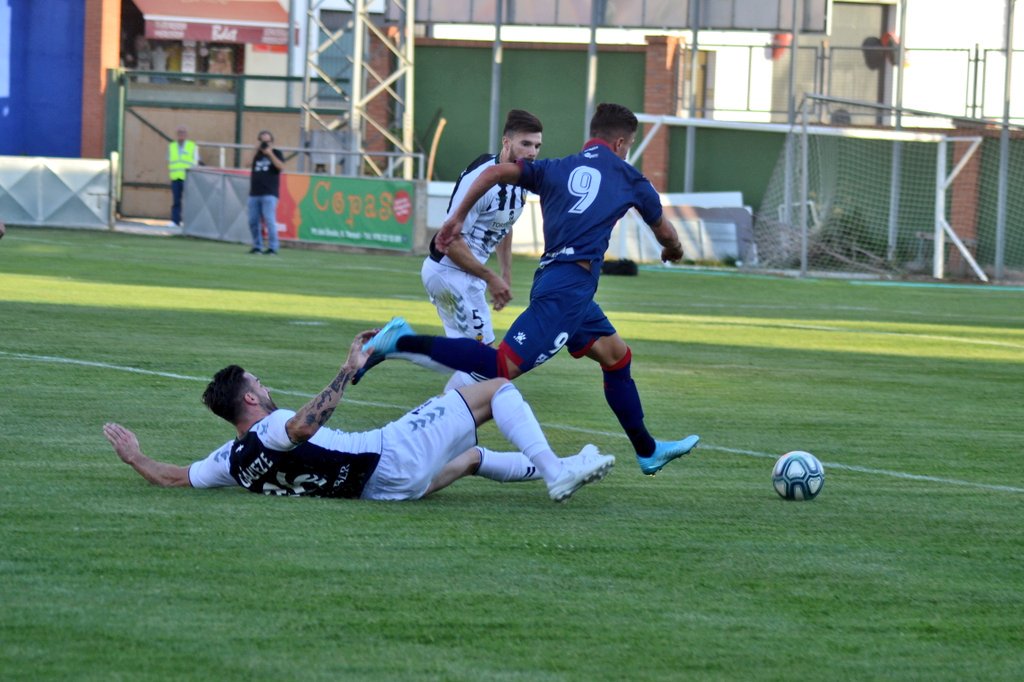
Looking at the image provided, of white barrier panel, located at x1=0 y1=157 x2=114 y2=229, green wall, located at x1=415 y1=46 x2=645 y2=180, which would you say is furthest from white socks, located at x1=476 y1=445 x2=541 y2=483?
green wall, located at x1=415 y1=46 x2=645 y2=180

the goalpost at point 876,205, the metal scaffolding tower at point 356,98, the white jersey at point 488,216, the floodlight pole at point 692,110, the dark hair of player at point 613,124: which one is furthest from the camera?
the floodlight pole at point 692,110

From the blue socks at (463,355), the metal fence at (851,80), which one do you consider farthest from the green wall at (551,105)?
the blue socks at (463,355)

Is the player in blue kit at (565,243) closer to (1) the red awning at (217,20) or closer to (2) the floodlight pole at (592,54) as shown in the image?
(2) the floodlight pole at (592,54)

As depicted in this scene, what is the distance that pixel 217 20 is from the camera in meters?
42.4

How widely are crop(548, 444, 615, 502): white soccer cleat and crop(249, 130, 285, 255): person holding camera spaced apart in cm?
2067

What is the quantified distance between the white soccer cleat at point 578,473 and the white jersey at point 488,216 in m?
2.43

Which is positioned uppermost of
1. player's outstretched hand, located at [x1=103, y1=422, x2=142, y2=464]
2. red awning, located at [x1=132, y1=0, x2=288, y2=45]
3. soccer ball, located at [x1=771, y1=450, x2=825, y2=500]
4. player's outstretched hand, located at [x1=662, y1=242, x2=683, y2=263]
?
red awning, located at [x1=132, y1=0, x2=288, y2=45]

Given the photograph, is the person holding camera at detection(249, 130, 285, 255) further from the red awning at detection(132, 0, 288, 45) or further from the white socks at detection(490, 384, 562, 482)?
the white socks at detection(490, 384, 562, 482)

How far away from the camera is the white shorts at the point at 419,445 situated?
648cm

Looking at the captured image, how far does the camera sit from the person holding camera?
26.5 metres

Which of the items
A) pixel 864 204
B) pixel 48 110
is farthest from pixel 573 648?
pixel 48 110

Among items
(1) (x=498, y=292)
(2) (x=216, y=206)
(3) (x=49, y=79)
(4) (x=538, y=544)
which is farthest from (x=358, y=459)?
(3) (x=49, y=79)

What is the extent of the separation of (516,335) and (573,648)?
2706 mm

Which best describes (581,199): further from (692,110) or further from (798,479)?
(692,110)
